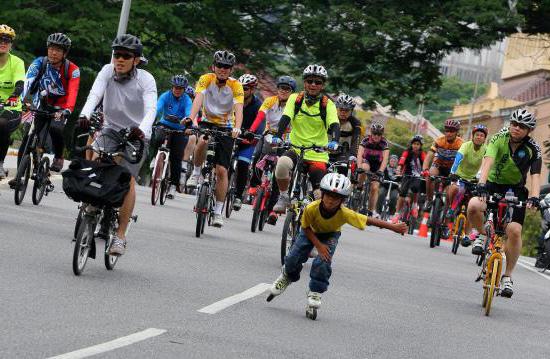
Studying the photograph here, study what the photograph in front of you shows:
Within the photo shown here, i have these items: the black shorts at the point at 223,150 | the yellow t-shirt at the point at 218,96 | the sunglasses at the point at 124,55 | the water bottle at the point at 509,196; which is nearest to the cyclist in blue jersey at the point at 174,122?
the yellow t-shirt at the point at 218,96

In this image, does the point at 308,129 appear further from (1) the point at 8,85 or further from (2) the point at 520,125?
(1) the point at 8,85

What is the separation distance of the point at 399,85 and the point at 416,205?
838cm

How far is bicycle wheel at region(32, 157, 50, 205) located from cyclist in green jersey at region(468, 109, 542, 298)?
5278mm

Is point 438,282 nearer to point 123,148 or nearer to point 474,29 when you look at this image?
point 123,148

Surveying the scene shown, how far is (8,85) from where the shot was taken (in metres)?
15.3

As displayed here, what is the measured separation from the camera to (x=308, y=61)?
36281 mm

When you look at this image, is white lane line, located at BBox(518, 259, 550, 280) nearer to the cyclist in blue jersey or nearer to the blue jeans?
the cyclist in blue jersey

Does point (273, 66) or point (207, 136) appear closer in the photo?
point (207, 136)

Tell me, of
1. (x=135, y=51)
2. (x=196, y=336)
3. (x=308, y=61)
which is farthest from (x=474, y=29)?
(x=196, y=336)

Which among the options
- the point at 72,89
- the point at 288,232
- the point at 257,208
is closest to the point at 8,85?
the point at 72,89

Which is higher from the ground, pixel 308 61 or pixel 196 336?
pixel 308 61

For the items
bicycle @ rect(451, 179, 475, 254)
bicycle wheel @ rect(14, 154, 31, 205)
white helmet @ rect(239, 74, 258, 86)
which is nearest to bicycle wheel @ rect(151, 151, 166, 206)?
white helmet @ rect(239, 74, 258, 86)

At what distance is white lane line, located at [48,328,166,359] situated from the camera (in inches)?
295

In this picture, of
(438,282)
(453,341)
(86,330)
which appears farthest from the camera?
(438,282)
